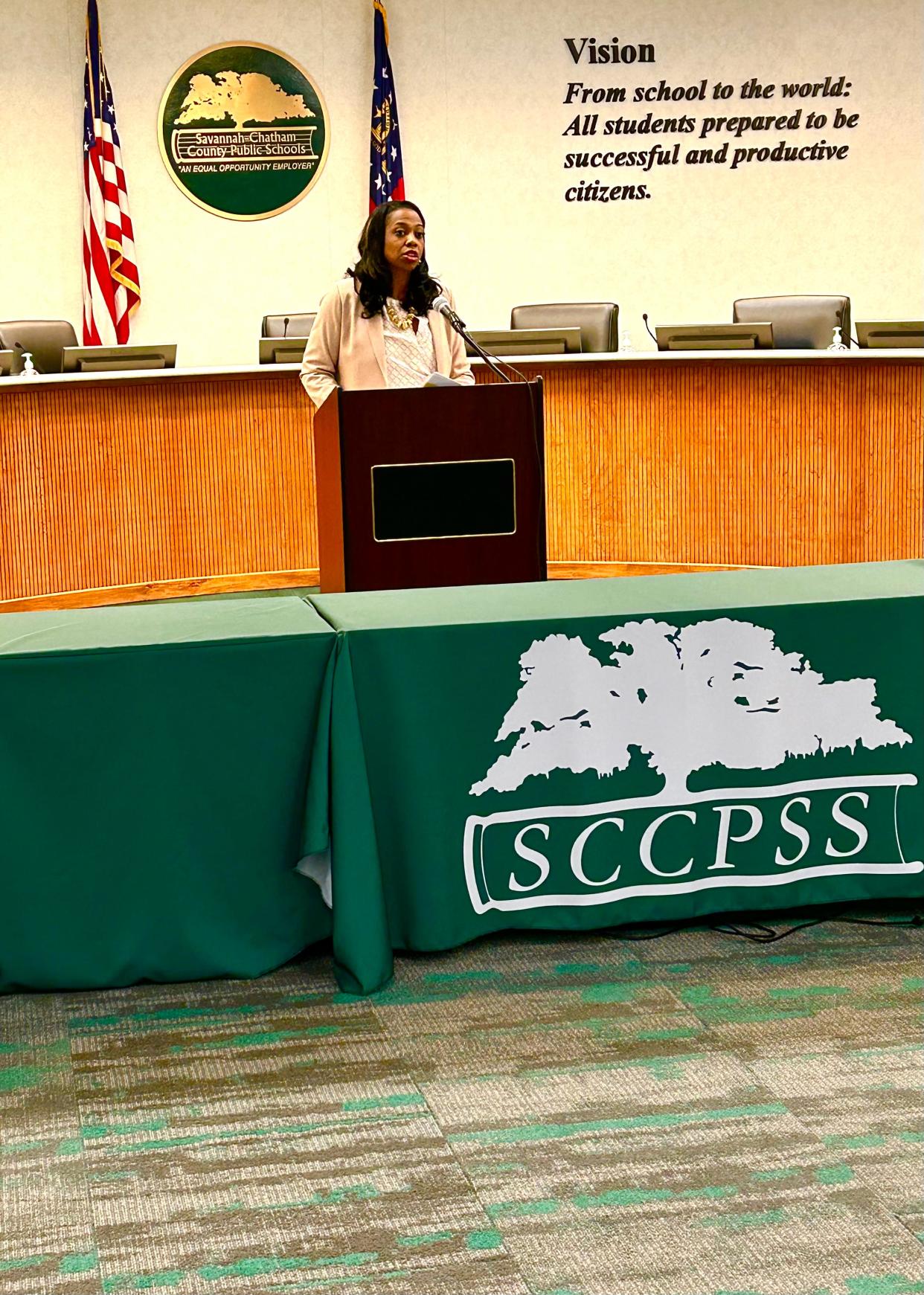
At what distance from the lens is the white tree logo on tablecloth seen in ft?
8.86

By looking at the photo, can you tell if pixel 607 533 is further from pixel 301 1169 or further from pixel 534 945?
pixel 301 1169

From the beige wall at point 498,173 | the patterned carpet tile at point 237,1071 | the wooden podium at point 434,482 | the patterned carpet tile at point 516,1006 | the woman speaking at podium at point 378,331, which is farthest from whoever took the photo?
the beige wall at point 498,173

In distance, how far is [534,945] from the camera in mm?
2771

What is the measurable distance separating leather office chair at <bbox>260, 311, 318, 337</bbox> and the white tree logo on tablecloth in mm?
4558

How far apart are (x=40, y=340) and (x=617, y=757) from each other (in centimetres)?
450

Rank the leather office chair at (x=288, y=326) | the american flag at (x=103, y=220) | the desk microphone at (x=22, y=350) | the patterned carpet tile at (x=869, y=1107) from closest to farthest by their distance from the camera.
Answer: the patterned carpet tile at (x=869, y=1107) → the desk microphone at (x=22, y=350) → the leather office chair at (x=288, y=326) → the american flag at (x=103, y=220)

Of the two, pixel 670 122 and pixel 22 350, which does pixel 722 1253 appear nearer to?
pixel 22 350

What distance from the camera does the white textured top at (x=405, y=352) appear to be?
4.16m

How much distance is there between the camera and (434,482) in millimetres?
4027

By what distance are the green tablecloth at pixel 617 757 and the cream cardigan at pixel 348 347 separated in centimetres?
143

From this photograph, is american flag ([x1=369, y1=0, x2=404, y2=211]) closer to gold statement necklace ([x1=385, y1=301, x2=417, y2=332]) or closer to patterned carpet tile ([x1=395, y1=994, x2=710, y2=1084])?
gold statement necklace ([x1=385, y1=301, x2=417, y2=332])

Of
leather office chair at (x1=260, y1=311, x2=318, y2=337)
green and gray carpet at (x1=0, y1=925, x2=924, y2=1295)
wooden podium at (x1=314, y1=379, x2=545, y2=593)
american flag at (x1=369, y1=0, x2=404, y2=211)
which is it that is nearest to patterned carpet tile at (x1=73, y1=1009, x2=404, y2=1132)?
green and gray carpet at (x1=0, y1=925, x2=924, y2=1295)

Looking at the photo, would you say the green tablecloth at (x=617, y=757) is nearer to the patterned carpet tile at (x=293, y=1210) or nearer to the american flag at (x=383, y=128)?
the patterned carpet tile at (x=293, y=1210)

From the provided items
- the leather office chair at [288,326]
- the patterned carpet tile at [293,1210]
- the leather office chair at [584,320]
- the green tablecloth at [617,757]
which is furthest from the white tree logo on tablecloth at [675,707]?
the leather office chair at [288,326]
